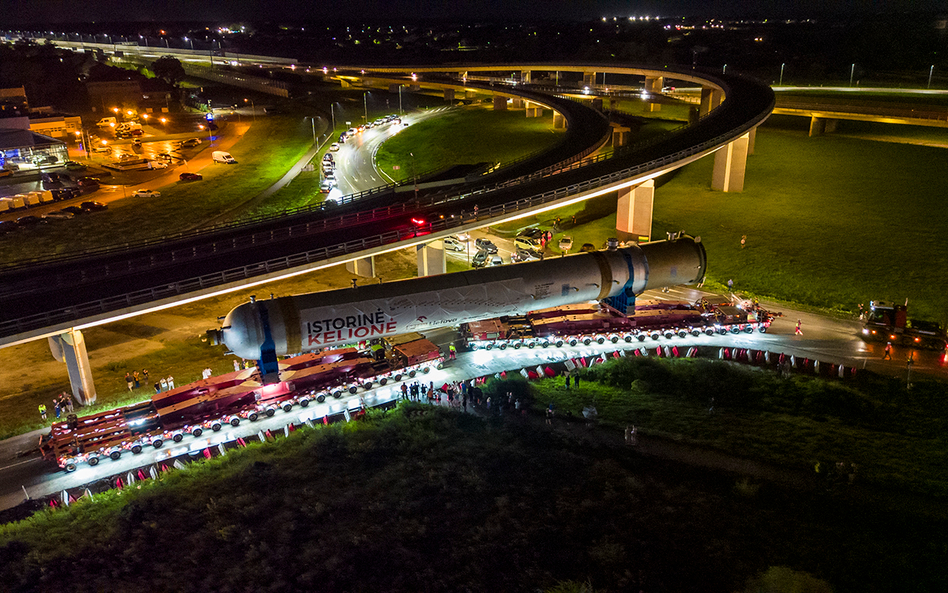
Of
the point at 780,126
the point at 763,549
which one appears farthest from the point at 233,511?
the point at 780,126

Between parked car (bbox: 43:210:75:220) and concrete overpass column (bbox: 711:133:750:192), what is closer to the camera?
concrete overpass column (bbox: 711:133:750:192)

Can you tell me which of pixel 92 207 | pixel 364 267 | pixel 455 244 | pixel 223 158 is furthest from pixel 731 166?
pixel 92 207

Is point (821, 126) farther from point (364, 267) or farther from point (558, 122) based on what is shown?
point (364, 267)

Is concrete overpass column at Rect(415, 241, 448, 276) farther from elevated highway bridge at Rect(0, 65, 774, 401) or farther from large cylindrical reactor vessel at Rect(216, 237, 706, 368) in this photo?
large cylindrical reactor vessel at Rect(216, 237, 706, 368)

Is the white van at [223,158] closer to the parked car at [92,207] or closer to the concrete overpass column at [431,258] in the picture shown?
the parked car at [92,207]

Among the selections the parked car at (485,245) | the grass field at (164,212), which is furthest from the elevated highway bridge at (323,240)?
the grass field at (164,212)

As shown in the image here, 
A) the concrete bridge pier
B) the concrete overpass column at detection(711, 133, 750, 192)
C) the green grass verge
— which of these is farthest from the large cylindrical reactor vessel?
the concrete bridge pier
